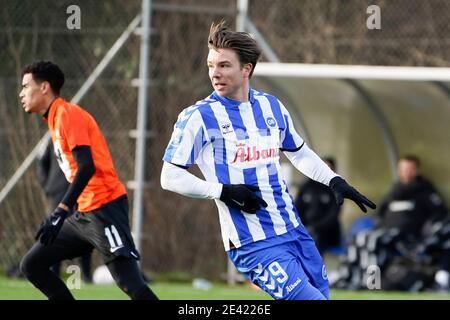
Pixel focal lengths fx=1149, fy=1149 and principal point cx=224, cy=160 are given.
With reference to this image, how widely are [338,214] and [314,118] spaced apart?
136 centimetres

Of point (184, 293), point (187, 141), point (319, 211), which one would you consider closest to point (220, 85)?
point (187, 141)

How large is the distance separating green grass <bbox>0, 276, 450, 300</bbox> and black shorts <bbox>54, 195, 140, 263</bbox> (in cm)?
255

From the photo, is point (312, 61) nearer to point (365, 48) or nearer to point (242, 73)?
point (365, 48)

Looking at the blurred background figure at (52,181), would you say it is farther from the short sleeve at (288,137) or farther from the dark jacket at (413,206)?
the short sleeve at (288,137)

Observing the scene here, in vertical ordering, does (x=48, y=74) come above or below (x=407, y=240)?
above

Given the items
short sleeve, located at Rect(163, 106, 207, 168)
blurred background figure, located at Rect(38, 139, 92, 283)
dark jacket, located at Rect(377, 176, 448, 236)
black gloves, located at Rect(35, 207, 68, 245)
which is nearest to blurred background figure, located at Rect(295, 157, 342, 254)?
dark jacket, located at Rect(377, 176, 448, 236)

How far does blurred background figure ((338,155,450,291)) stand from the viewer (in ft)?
40.8

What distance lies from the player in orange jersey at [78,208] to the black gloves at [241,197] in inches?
61.0

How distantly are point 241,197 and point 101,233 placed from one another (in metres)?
1.87

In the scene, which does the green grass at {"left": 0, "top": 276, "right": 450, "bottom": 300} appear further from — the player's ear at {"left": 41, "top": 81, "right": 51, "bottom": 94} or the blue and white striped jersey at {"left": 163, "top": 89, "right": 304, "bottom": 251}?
the blue and white striped jersey at {"left": 163, "top": 89, "right": 304, "bottom": 251}

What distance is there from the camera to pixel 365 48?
13797 millimetres

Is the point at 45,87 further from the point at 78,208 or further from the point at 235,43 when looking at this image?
the point at 235,43

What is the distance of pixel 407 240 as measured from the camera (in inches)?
499

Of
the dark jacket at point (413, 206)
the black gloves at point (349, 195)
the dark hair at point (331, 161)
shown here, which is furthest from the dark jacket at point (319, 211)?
the black gloves at point (349, 195)
